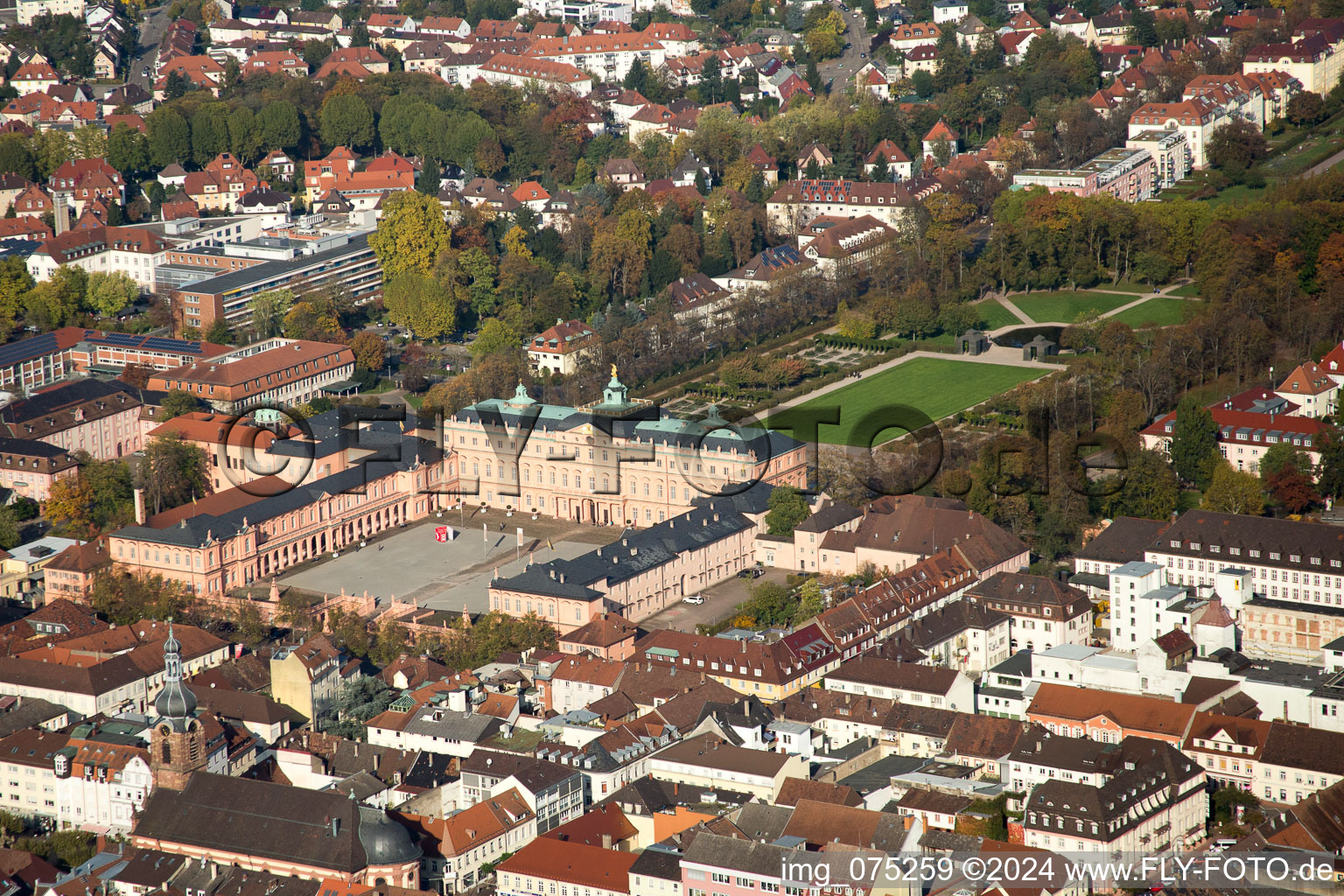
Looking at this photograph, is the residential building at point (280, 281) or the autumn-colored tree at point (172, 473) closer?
the autumn-colored tree at point (172, 473)

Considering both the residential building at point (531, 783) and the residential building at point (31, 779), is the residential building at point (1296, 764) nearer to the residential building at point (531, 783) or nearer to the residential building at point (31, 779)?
the residential building at point (531, 783)

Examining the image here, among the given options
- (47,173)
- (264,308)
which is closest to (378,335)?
(264,308)

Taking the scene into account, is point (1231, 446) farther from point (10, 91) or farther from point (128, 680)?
point (10, 91)

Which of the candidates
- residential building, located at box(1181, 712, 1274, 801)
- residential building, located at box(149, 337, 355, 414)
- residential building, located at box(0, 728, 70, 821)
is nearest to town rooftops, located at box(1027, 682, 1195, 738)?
residential building, located at box(1181, 712, 1274, 801)

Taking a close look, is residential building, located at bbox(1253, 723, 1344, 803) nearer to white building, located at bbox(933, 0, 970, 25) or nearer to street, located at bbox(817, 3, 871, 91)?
street, located at bbox(817, 3, 871, 91)

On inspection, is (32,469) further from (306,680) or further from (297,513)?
(306,680)

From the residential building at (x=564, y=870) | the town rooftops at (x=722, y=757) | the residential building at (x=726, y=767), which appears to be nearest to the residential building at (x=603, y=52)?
the town rooftops at (x=722, y=757)
